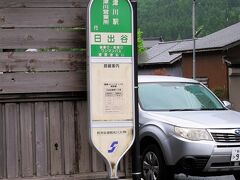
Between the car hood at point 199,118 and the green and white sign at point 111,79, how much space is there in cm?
231

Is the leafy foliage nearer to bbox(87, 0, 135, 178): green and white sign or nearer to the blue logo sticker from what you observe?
bbox(87, 0, 135, 178): green and white sign

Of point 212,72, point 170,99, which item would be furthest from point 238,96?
point 170,99

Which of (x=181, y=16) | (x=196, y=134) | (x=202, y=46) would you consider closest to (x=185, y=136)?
(x=196, y=134)

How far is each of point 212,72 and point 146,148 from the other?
24958 mm

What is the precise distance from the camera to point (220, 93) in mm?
29562

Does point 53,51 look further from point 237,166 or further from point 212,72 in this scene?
point 212,72

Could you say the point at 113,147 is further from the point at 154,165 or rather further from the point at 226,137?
the point at 154,165

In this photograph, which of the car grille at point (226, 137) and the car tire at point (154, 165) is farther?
the car tire at point (154, 165)

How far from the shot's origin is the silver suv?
7.37 meters

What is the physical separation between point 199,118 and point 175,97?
1.13 m

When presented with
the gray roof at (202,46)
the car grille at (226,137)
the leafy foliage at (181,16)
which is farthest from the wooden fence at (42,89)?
the leafy foliage at (181,16)

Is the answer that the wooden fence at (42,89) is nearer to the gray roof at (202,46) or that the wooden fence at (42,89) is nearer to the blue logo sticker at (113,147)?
the blue logo sticker at (113,147)

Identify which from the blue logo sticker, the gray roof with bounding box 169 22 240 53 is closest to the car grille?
the blue logo sticker

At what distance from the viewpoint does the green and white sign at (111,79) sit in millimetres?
5254
